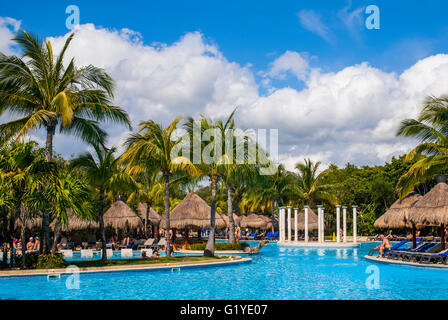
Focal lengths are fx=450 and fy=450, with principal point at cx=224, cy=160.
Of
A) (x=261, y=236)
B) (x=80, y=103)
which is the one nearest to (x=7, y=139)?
(x=80, y=103)

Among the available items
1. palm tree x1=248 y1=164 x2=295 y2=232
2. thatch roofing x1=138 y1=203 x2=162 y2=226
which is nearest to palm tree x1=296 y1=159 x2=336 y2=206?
palm tree x1=248 y1=164 x2=295 y2=232

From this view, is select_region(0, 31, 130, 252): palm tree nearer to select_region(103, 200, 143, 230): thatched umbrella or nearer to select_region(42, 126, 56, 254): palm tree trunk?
select_region(42, 126, 56, 254): palm tree trunk

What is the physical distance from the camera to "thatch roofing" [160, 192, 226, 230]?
27.9 m

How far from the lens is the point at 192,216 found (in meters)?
28.2

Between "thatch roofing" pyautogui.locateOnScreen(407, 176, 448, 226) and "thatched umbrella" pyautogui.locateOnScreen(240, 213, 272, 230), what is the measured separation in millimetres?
25924

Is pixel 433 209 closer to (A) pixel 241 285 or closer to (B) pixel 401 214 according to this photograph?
(B) pixel 401 214

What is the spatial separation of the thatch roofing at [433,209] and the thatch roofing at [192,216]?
41.4ft

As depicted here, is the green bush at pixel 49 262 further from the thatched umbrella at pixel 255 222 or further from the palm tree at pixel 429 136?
the thatched umbrella at pixel 255 222

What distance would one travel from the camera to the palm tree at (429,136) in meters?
18.5

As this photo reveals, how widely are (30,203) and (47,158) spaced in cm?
207

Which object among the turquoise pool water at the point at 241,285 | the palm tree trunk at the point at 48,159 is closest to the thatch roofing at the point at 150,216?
the turquoise pool water at the point at 241,285

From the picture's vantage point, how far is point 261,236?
1689 inches

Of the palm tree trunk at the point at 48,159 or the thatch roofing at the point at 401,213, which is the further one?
the thatch roofing at the point at 401,213
